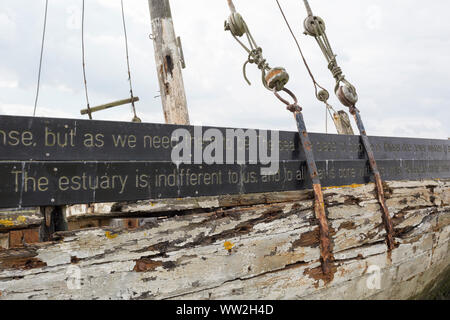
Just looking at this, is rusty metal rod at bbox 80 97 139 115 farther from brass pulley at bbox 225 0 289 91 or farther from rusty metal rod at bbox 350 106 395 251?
rusty metal rod at bbox 350 106 395 251

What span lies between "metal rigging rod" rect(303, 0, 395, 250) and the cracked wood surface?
0.08 meters

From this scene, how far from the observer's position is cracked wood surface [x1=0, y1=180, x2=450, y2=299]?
67.3 inches

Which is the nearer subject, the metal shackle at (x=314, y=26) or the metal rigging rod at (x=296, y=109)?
the metal rigging rod at (x=296, y=109)

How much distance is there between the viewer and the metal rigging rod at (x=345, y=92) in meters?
2.95

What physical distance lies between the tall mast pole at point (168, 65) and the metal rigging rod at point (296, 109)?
0.92 m

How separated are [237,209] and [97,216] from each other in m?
0.93

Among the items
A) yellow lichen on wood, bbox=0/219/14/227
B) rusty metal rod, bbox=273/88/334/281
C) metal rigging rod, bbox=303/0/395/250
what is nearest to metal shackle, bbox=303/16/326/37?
Answer: metal rigging rod, bbox=303/0/395/250

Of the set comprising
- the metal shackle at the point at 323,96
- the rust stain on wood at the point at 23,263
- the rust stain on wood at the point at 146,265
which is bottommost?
the rust stain on wood at the point at 146,265

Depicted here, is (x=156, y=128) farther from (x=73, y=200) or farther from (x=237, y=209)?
(x=237, y=209)

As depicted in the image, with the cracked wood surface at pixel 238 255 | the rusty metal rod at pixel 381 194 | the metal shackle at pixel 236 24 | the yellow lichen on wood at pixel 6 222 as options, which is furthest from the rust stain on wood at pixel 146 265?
the metal shackle at pixel 236 24

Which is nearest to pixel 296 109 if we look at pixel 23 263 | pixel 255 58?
pixel 255 58

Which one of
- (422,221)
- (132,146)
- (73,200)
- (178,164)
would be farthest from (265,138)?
(422,221)

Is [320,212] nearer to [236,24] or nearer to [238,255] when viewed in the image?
[238,255]

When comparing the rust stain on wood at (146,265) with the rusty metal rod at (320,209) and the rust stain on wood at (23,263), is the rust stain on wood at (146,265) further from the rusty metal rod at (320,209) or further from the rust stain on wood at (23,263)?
the rusty metal rod at (320,209)
